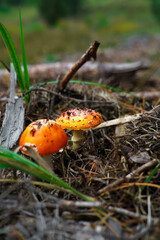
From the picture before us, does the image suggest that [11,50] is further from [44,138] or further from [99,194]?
[99,194]

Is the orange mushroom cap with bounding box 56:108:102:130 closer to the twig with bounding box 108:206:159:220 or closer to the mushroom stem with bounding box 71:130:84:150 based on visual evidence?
the mushroom stem with bounding box 71:130:84:150

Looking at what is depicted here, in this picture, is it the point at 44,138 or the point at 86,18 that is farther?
the point at 86,18

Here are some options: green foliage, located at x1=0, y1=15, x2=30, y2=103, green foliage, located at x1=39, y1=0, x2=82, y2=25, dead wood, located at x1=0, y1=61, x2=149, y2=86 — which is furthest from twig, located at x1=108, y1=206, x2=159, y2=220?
green foliage, located at x1=39, y1=0, x2=82, y2=25

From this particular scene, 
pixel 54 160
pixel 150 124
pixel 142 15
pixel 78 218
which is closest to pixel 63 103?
pixel 54 160

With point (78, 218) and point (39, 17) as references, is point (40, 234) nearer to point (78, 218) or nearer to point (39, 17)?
point (78, 218)

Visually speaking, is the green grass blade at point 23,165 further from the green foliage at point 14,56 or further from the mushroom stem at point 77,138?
the green foliage at point 14,56

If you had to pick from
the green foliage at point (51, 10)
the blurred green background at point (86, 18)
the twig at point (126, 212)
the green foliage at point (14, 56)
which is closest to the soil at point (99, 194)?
the twig at point (126, 212)

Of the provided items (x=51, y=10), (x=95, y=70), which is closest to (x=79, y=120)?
(x=95, y=70)
